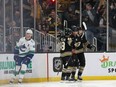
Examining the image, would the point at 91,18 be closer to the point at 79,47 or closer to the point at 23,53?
the point at 79,47

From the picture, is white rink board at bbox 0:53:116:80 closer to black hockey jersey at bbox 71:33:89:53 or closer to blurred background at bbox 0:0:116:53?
blurred background at bbox 0:0:116:53

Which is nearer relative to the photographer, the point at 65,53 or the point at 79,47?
the point at 79,47

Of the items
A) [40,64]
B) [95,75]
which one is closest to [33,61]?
[40,64]

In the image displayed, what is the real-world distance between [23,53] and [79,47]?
5.24 feet

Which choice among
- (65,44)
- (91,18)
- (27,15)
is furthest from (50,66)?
(91,18)

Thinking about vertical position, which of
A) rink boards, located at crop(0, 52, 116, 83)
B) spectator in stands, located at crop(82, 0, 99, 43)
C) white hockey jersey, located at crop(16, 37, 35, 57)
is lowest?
rink boards, located at crop(0, 52, 116, 83)

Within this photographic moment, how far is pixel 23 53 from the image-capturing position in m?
13.5

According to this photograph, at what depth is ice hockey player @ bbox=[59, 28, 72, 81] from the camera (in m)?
13.8

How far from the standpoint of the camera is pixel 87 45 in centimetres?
1407

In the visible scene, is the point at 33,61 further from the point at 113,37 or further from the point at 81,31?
the point at 113,37

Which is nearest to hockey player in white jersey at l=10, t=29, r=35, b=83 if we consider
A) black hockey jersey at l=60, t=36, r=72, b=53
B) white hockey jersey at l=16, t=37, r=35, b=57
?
white hockey jersey at l=16, t=37, r=35, b=57

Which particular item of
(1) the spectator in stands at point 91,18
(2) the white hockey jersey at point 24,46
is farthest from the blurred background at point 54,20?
(2) the white hockey jersey at point 24,46

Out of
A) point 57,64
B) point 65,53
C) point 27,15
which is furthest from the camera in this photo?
point 27,15

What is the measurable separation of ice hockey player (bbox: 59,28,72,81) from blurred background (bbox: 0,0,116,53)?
2.55 feet
